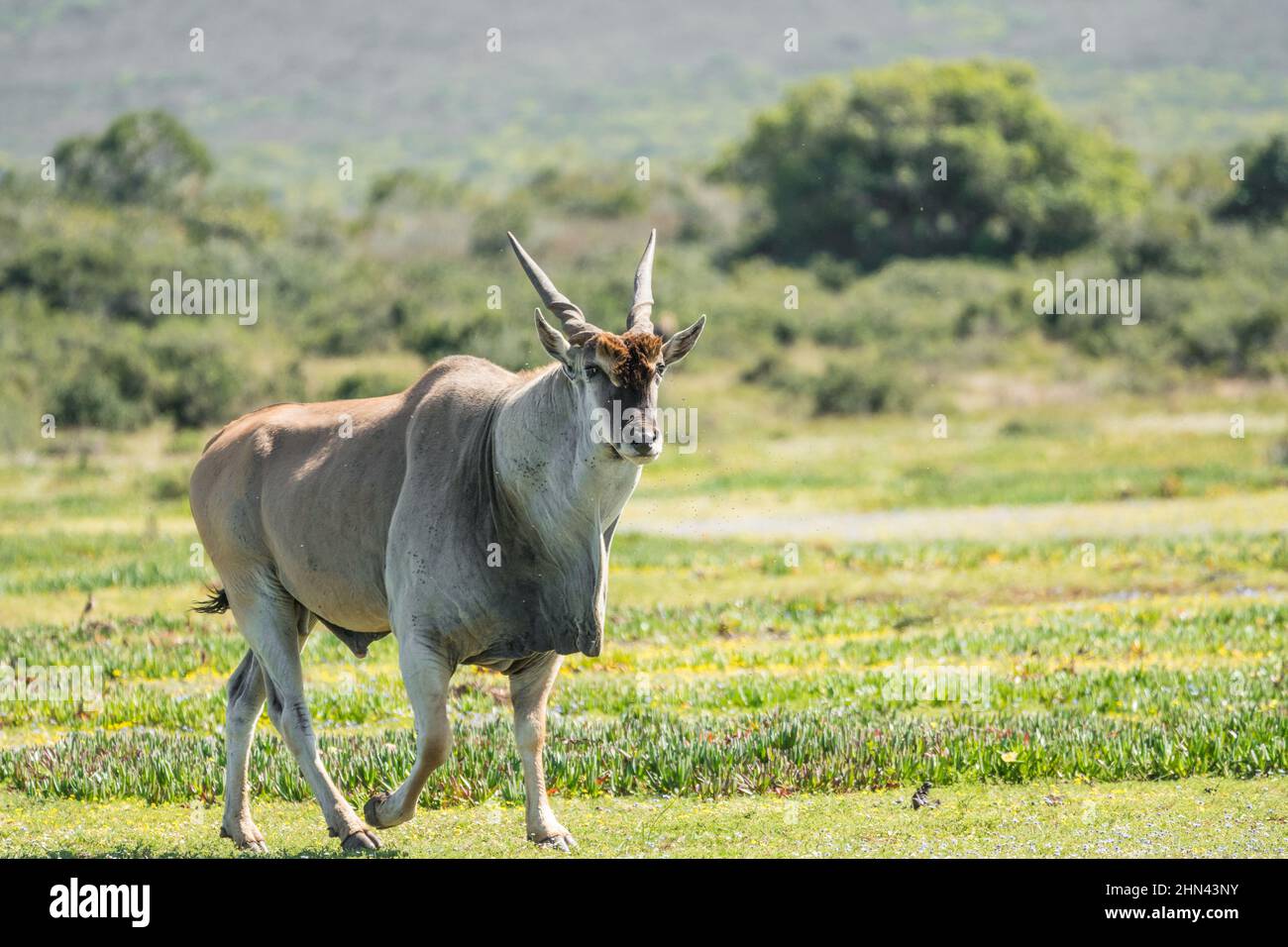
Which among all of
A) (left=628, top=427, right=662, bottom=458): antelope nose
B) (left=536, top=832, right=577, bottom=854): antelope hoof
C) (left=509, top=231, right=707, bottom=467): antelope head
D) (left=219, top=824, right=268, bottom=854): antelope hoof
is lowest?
(left=219, top=824, right=268, bottom=854): antelope hoof

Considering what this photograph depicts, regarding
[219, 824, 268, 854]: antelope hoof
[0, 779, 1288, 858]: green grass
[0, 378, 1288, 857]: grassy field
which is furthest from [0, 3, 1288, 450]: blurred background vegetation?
[219, 824, 268, 854]: antelope hoof

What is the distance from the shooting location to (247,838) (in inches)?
385

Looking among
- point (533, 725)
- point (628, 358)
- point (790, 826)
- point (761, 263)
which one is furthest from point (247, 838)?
point (761, 263)

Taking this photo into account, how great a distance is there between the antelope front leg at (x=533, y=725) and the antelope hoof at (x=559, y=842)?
7 centimetres

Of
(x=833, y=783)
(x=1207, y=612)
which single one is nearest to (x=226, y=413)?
(x=1207, y=612)

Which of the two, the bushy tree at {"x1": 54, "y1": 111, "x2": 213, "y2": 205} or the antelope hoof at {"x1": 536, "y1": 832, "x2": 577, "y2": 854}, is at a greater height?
the bushy tree at {"x1": 54, "y1": 111, "x2": 213, "y2": 205}

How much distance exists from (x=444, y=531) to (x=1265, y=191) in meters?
72.4

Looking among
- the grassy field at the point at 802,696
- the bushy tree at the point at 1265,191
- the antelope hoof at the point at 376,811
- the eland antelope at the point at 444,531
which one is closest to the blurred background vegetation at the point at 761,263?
the bushy tree at the point at 1265,191

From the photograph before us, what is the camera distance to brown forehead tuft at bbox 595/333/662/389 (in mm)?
8258

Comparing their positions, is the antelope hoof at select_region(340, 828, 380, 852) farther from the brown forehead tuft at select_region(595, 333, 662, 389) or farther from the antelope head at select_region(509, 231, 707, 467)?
the brown forehead tuft at select_region(595, 333, 662, 389)

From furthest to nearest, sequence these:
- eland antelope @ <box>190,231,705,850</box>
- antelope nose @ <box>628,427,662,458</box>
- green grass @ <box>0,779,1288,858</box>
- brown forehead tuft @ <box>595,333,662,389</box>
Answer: green grass @ <box>0,779,1288,858</box>, eland antelope @ <box>190,231,705,850</box>, brown forehead tuft @ <box>595,333,662,389</box>, antelope nose @ <box>628,427,662,458</box>

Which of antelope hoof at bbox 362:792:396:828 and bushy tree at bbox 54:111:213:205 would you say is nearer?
antelope hoof at bbox 362:792:396:828

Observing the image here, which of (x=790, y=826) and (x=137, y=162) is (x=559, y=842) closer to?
(x=790, y=826)

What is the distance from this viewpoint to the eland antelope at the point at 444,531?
28.4 feet
